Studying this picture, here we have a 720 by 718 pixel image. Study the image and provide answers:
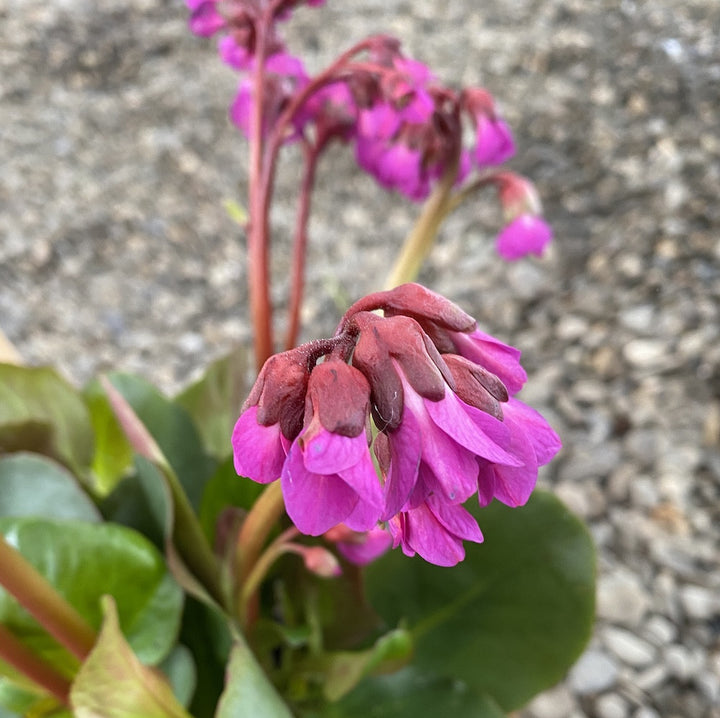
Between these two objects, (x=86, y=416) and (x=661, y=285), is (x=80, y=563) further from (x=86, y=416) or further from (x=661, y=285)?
(x=661, y=285)

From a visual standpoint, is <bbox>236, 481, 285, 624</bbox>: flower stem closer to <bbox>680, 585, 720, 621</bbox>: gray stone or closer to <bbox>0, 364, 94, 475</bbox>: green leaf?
<bbox>0, 364, 94, 475</bbox>: green leaf

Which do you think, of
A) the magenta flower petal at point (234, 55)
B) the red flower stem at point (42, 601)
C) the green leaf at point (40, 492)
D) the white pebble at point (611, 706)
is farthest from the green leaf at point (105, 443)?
the white pebble at point (611, 706)

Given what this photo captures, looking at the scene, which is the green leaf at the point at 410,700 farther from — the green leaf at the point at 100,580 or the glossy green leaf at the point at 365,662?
the green leaf at the point at 100,580

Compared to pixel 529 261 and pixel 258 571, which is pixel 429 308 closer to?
pixel 258 571

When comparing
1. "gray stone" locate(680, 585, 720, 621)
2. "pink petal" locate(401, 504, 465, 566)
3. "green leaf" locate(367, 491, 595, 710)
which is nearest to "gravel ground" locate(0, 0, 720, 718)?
"gray stone" locate(680, 585, 720, 621)

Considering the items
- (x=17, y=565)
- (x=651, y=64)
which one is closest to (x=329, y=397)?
(x=17, y=565)

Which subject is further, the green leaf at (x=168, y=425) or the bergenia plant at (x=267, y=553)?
the green leaf at (x=168, y=425)
